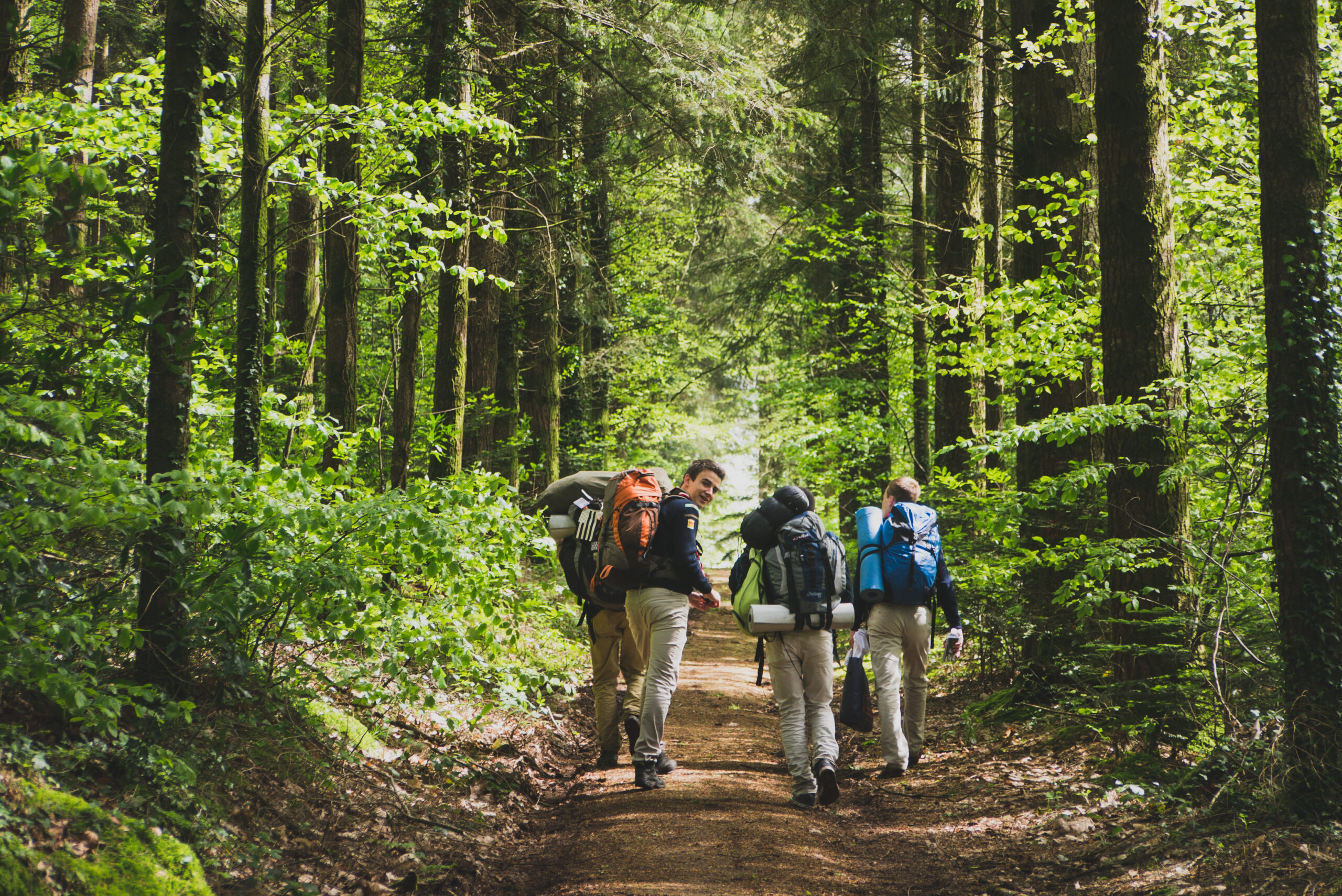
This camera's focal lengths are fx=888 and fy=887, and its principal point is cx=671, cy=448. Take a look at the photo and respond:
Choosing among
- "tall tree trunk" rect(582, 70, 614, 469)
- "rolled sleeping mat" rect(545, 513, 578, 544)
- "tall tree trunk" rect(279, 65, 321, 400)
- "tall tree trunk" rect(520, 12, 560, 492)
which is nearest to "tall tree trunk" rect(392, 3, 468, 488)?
"tall tree trunk" rect(279, 65, 321, 400)

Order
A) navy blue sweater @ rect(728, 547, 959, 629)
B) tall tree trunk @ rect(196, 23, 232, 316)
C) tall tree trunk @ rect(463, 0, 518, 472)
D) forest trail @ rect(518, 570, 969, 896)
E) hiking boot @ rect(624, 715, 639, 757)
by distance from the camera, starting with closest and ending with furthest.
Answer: forest trail @ rect(518, 570, 969, 896) < tall tree trunk @ rect(196, 23, 232, 316) < hiking boot @ rect(624, 715, 639, 757) < navy blue sweater @ rect(728, 547, 959, 629) < tall tree trunk @ rect(463, 0, 518, 472)

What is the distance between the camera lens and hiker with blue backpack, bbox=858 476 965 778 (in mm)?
6855

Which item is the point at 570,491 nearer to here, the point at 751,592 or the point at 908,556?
the point at 751,592

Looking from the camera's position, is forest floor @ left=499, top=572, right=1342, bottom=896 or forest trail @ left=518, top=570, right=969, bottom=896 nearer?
forest floor @ left=499, top=572, right=1342, bottom=896

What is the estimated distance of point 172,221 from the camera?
4477 mm

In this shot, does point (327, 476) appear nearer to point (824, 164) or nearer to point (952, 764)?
point (952, 764)

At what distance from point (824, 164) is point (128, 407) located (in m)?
15.1

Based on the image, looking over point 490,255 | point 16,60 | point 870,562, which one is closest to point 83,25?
point 16,60

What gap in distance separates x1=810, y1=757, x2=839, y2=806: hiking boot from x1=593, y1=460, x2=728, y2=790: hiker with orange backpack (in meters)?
1.08

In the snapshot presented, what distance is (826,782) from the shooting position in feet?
19.8

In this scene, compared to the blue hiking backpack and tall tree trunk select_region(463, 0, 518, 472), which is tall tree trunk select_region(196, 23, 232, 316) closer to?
tall tree trunk select_region(463, 0, 518, 472)

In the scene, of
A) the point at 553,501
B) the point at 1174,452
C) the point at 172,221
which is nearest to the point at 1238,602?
the point at 1174,452

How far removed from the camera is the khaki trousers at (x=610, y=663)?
22.9 ft

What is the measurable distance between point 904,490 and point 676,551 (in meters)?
2.10
